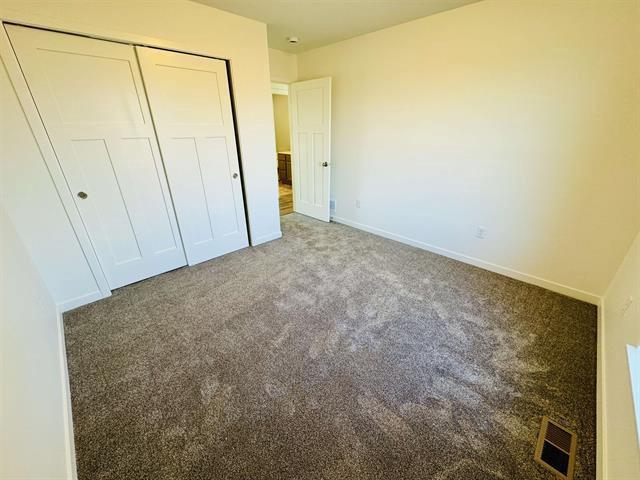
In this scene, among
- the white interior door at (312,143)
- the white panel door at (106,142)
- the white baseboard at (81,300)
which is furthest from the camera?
the white interior door at (312,143)

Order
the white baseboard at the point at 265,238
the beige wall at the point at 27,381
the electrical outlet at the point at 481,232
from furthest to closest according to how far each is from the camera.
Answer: the white baseboard at the point at 265,238 < the electrical outlet at the point at 481,232 < the beige wall at the point at 27,381

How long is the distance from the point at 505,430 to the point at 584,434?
372mm

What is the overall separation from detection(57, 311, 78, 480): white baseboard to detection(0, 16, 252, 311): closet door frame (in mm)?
560

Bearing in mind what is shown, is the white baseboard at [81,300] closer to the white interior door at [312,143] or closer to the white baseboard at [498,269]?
the white interior door at [312,143]

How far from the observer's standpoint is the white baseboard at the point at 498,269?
2.26 m

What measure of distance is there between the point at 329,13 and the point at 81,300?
11.2ft

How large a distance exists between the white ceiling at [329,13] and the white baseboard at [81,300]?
8.75 feet

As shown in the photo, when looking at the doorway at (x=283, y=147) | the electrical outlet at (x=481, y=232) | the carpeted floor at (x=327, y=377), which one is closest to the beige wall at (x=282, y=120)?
the doorway at (x=283, y=147)

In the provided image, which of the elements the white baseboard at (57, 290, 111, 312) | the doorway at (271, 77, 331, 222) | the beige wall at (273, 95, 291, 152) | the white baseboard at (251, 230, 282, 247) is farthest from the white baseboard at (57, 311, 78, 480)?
the beige wall at (273, 95, 291, 152)

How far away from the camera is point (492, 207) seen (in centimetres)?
256

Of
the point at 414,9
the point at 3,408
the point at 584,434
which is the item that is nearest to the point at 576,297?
the point at 584,434

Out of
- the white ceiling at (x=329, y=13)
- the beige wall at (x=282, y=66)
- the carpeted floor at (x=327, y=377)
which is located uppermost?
the white ceiling at (x=329, y=13)

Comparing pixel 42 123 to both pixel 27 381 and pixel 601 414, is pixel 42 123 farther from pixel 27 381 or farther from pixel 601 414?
pixel 601 414

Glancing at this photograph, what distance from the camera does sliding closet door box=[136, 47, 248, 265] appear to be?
225 cm
